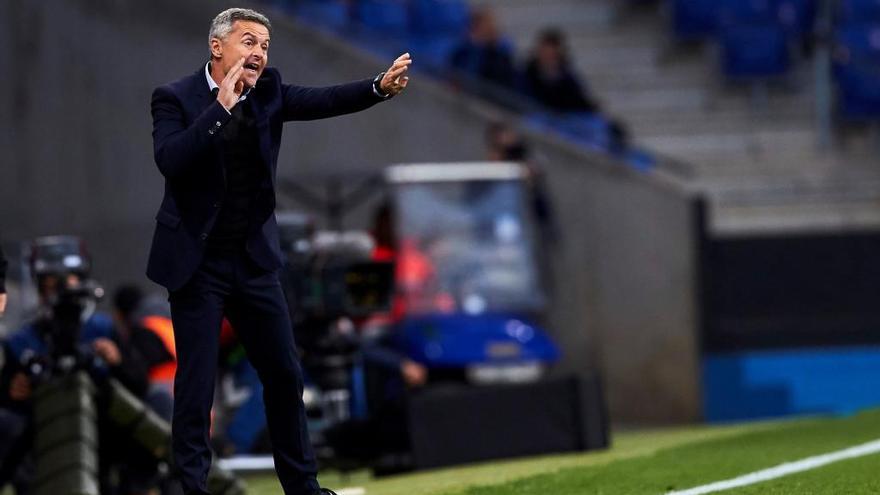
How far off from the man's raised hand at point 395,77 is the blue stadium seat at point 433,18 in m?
12.9

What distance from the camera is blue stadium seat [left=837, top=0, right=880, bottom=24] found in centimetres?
1988

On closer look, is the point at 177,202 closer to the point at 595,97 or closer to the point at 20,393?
the point at 20,393

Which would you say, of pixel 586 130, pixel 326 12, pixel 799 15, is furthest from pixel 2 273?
pixel 799 15

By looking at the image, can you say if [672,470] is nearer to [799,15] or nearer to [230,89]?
[230,89]

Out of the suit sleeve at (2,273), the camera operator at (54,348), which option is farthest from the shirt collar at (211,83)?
the camera operator at (54,348)

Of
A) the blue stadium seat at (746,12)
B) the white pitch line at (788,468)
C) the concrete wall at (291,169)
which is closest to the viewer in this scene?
the white pitch line at (788,468)

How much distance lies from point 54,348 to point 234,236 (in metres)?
3.39

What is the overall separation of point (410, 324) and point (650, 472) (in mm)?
7502

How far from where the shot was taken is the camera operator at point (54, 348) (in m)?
9.90

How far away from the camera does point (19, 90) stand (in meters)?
18.5

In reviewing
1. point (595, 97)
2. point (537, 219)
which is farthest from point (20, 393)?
point (595, 97)

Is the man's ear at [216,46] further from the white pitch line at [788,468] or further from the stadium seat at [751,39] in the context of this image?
the stadium seat at [751,39]

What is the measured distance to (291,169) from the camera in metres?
18.8

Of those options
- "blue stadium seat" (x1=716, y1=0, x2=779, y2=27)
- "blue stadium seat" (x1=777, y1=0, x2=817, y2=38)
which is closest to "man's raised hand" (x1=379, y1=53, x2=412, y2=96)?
"blue stadium seat" (x1=777, y1=0, x2=817, y2=38)
